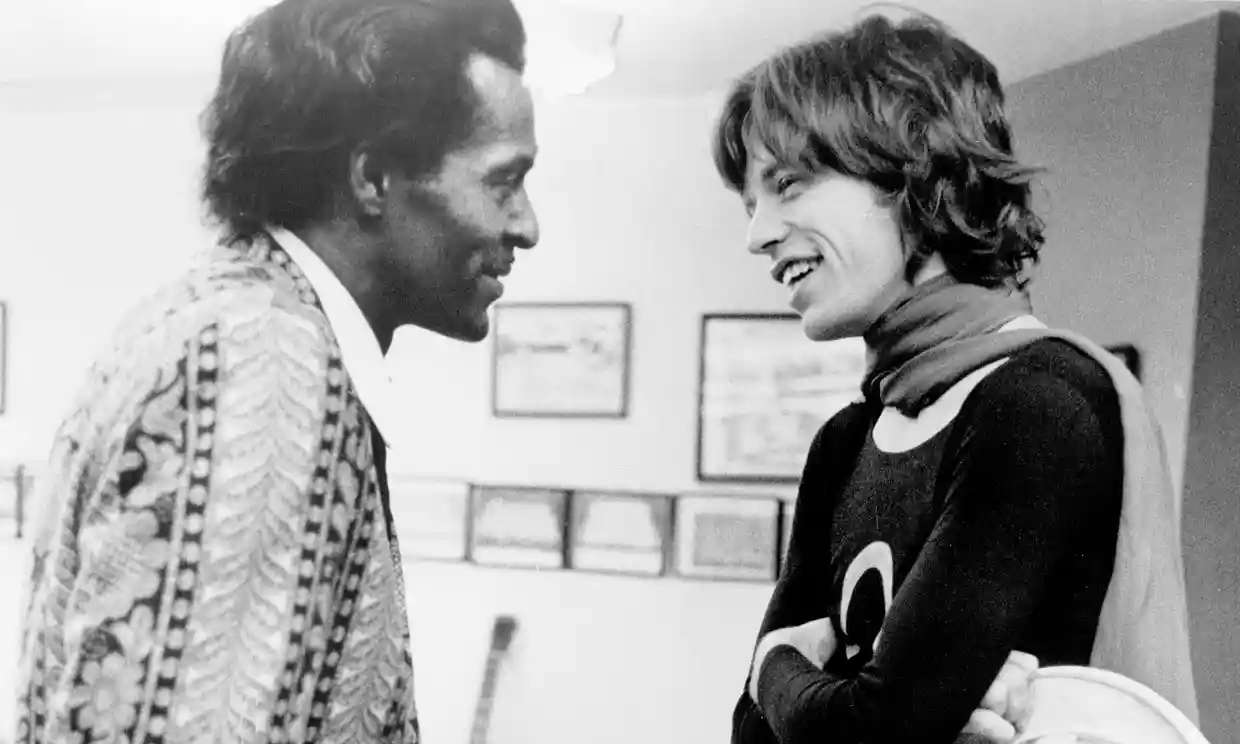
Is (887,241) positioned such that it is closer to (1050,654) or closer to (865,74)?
(865,74)

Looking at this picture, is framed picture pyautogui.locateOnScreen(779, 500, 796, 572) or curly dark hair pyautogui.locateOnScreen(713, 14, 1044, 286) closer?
curly dark hair pyautogui.locateOnScreen(713, 14, 1044, 286)

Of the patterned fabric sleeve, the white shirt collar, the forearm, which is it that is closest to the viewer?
the patterned fabric sleeve

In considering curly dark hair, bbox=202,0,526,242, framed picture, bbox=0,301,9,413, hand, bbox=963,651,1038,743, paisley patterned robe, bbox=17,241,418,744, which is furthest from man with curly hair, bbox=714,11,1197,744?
framed picture, bbox=0,301,9,413

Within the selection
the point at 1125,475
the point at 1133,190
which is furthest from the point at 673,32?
the point at 1125,475

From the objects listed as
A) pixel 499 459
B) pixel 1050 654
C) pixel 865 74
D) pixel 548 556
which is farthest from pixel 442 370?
pixel 1050 654

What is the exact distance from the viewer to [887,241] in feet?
2.43

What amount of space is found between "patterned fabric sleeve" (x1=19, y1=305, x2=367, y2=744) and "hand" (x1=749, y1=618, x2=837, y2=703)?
0.36 m

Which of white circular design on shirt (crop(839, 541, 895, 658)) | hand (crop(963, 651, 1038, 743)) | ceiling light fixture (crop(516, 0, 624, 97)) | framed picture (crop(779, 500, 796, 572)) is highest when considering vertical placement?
→ ceiling light fixture (crop(516, 0, 624, 97))

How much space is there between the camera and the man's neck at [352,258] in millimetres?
722

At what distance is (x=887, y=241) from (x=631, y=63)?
0.31 metres

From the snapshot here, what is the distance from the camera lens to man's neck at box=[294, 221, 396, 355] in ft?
2.37

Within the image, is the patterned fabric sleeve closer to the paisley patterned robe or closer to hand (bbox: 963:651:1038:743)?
the paisley patterned robe

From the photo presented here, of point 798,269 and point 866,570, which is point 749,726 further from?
point 798,269

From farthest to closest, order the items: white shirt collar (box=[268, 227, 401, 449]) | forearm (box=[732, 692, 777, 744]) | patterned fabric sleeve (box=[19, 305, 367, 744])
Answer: forearm (box=[732, 692, 777, 744])
white shirt collar (box=[268, 227, 401, 449])
patterned fabric sleeve (box=[19, 305, 367, 744])
